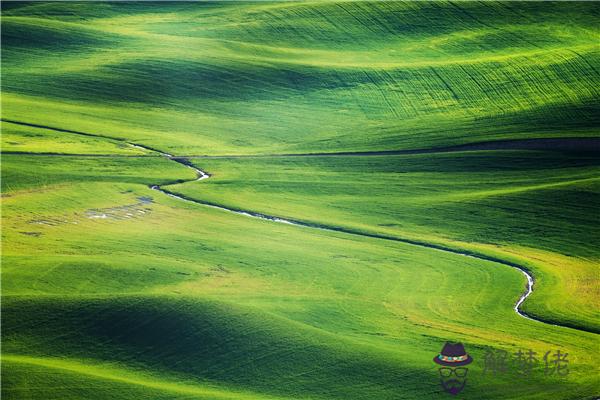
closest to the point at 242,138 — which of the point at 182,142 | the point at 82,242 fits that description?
the point at 182,142

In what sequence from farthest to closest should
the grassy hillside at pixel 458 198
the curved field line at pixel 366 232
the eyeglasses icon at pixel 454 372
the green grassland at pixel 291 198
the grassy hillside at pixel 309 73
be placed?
the grassy hillside at pixel 309 73 < the grassy hillside at pixel 458 198 < the curved field line at pixel 366 232 < the green grassland at pixel 291 198 < the eyeglasses icon at pixel 454 372

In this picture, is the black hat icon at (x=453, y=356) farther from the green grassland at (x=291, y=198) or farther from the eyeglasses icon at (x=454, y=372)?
the green grassland at (x=291, y=198)

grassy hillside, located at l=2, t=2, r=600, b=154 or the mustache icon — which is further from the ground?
grassy hillside, located at l=2, t=2, r=600, b=154

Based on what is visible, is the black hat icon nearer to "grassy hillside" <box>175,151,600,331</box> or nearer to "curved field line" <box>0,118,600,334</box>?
"curved field line" <box>0,118,600,334</box>

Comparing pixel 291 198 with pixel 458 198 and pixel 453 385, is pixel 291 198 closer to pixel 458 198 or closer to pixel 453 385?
pixel 458 198

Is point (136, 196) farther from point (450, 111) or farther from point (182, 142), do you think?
point (450, 111)

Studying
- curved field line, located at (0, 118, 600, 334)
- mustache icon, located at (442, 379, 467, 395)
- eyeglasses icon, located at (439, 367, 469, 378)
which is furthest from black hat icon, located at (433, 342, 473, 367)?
curved field line, located at (0, 118, 600, 334)

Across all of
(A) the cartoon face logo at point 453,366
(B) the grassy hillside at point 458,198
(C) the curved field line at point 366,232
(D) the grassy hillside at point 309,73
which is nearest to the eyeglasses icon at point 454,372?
(A) the cartoon face logo at point 453,366
